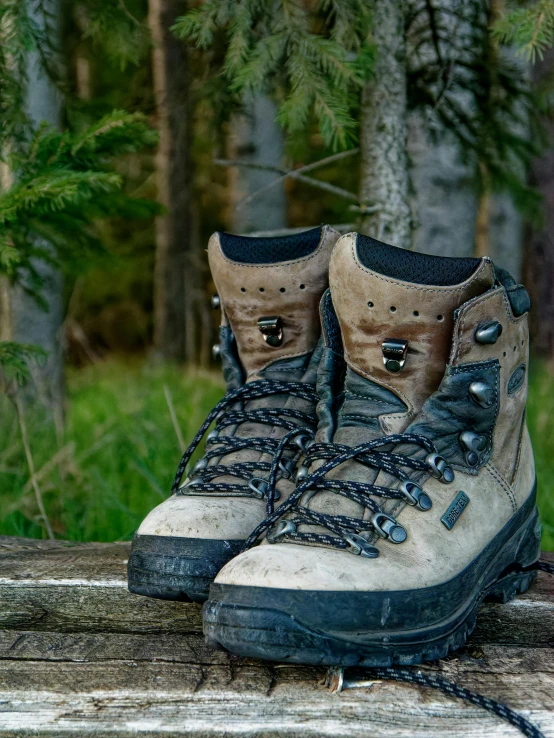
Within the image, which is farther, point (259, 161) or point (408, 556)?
point (259, 161)

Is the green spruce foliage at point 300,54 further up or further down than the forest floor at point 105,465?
further up

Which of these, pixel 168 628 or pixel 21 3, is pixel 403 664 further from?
pixel 21 3

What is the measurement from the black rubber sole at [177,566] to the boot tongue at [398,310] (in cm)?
40

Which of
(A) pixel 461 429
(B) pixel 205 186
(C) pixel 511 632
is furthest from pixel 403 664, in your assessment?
(B) pixel 205 186

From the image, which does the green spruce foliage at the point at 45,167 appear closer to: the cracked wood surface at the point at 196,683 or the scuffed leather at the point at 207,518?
the scuffed leather at the point at 207,518

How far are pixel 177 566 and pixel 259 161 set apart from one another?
4.88 m

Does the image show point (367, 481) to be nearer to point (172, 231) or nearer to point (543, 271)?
point (172, 231)

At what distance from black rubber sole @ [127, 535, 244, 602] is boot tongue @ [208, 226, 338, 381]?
1.83 ft

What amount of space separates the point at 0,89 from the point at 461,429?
189 cm

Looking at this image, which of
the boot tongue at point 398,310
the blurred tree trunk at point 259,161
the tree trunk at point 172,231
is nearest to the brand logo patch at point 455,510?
the boot tongue at point 398,310

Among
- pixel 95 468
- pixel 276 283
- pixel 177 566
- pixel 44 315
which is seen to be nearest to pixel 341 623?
pixel 177 566

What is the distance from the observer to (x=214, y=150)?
13.9ft

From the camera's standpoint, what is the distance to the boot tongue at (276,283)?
195cm

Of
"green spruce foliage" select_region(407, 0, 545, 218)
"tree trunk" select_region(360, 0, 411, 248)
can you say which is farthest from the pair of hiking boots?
"green spruce foliage" select_region(407, 0, 545, 218)
